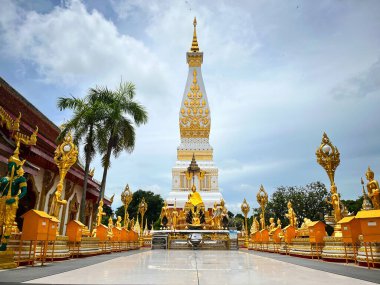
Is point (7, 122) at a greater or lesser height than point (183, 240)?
greater

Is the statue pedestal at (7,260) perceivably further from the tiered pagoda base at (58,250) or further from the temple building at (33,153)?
the temple building at (33,153)

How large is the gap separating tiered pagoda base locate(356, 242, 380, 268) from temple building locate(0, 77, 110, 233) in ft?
38.9

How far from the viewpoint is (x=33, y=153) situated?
12.8 meters

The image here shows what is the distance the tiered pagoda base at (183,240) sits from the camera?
17.0 meters

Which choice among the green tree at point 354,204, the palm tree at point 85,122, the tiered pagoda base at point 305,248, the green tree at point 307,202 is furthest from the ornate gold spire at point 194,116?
the tiered pagoda base at point 305,248

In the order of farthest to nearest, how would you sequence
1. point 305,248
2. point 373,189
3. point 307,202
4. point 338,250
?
point 307,202, point 305,248, point 338,250, point 373,189

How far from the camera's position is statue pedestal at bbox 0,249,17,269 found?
241 inches

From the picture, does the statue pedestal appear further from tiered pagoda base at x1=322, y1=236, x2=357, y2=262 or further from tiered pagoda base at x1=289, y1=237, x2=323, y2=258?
tiered pagoda base at x1=289, y1=237, x2=323, y2=258

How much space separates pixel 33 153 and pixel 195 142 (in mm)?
29158

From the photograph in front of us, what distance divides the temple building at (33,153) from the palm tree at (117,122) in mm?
2603

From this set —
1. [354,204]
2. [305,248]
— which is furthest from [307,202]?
[305,248]

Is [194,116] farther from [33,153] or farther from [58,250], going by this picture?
[58,250]

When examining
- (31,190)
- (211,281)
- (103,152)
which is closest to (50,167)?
(31,190)

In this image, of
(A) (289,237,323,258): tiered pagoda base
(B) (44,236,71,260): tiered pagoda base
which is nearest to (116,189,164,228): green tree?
(A) (289,237,323,258): tiered pagoda base
